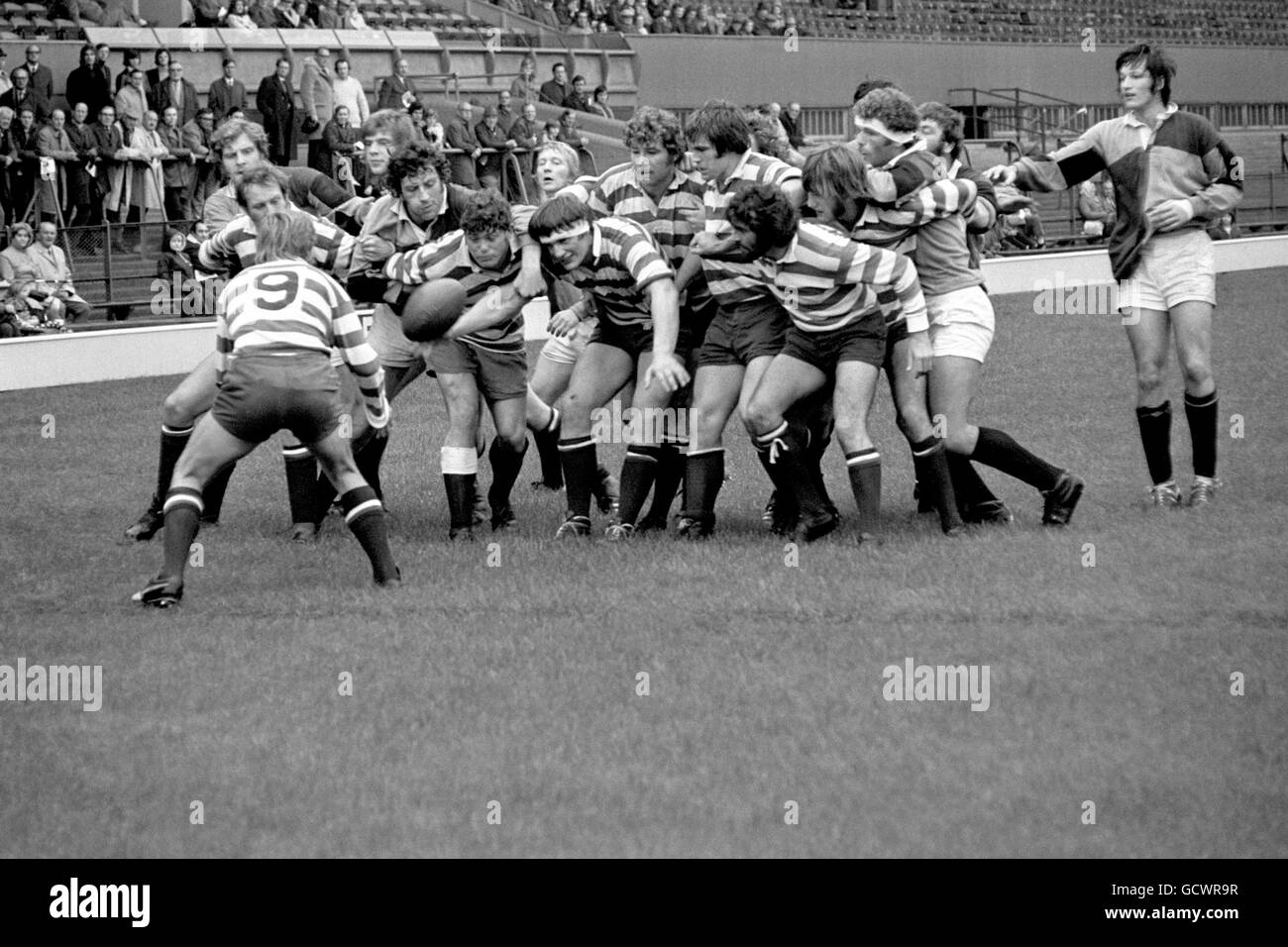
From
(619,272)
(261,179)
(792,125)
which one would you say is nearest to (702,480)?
(619,272)

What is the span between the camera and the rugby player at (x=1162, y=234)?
7.87 meters

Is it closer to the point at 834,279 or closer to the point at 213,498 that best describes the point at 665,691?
the point at 834,279

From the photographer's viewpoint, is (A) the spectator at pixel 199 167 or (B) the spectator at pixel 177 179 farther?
(A) the spectator at pixel 199 167

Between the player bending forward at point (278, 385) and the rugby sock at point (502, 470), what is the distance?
1324 mm

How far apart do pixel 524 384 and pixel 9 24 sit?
13978 mm

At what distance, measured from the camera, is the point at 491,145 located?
763 inches

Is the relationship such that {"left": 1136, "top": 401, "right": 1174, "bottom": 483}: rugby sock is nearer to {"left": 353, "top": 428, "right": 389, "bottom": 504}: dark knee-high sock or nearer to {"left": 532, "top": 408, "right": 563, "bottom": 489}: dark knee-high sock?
{"left": 532, "top": 408, "right": 563, "bottom": 489}: dark knee-high sock

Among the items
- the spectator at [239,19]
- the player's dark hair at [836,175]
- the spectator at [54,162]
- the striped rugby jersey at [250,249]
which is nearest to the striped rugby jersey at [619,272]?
the player's dark hair at [836,175]

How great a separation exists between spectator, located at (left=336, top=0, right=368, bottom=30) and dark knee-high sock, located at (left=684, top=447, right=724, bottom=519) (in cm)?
1649

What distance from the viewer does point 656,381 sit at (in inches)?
291

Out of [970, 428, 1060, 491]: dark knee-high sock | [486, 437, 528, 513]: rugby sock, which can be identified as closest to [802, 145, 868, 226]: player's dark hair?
[970, 428, 1060, 491]: dark knee-high sock

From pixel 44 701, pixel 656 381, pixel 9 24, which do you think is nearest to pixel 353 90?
pixel 9 24

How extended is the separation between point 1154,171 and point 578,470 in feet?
9.82

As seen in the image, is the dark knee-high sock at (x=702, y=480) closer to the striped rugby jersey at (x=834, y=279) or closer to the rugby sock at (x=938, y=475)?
the striped rugby jersey at (x=834, y=279)
